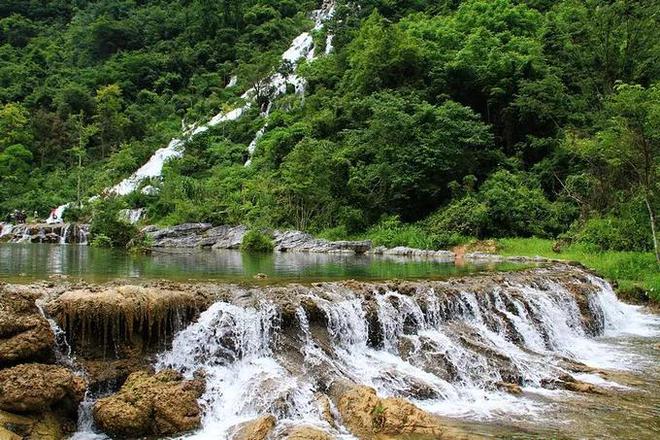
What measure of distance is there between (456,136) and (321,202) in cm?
922

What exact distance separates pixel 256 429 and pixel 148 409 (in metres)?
1.57

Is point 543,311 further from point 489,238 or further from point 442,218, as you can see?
point 442,218

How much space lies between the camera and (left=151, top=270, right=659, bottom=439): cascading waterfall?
7.98 m

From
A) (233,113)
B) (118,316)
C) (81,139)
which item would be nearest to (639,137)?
(118,316)

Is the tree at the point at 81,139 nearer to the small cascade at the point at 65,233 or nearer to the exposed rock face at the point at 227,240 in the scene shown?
the small cascade at the point at 65,233

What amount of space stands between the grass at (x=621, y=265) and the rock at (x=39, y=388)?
53.7 feet

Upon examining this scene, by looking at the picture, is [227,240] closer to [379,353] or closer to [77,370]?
[379,353]

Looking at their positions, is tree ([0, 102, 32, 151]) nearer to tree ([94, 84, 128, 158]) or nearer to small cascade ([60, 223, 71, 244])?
tree ([94, 84, 128, 158])

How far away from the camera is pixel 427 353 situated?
10141mm

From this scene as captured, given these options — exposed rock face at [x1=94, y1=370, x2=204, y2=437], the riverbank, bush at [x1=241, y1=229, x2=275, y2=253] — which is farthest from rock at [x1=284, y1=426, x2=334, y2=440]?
bush at [x1=241, y1=229, x2=275, y2=253]

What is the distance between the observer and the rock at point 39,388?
6.48 meters

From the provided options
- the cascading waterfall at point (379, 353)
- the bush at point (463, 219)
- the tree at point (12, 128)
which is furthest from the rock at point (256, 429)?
the tree at point (12, 128)

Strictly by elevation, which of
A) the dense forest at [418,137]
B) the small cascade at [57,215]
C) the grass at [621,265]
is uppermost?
the dense forest at [418,137]

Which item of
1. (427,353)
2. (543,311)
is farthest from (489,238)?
(427,353)
